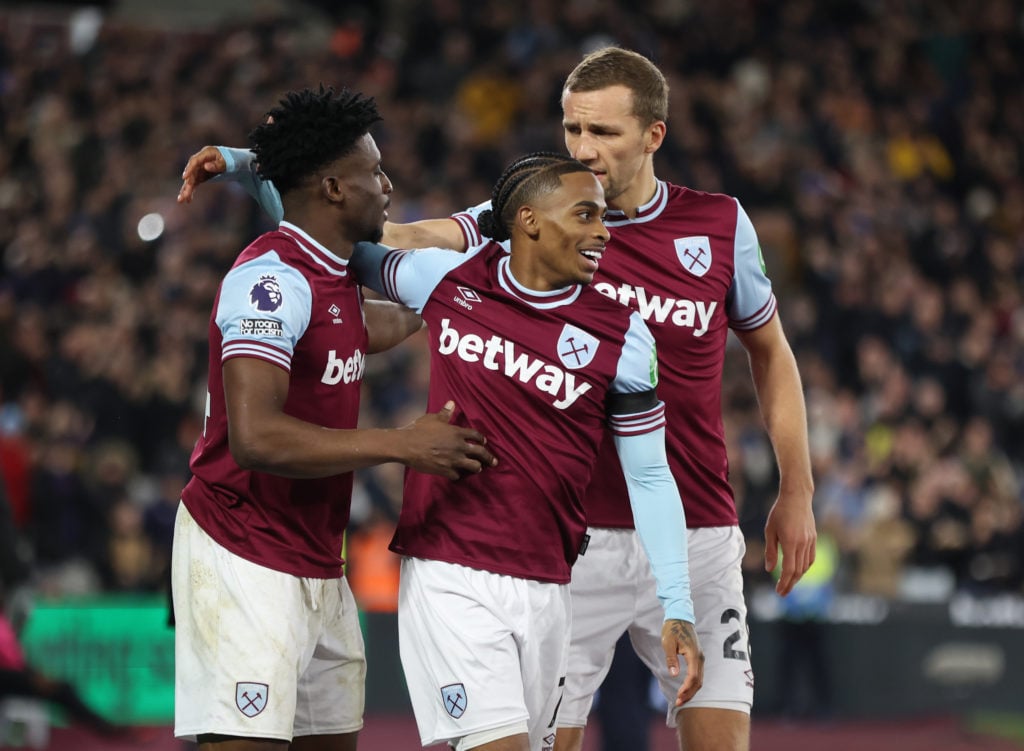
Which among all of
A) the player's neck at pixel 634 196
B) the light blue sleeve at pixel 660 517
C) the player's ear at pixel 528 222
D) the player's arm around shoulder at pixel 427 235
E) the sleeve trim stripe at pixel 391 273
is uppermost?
the player's neck at pixel 634 196

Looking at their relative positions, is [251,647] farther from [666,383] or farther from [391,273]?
[666,383]

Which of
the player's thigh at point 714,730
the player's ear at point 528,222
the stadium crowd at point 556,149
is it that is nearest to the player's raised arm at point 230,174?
the player's ear at point 528,222

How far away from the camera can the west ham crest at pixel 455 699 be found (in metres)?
4.16

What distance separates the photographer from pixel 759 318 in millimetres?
5184

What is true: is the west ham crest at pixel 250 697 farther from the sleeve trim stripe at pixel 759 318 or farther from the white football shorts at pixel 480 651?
the sleeve trim stripe at pixel 759 318

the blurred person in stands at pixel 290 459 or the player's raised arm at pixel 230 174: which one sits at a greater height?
the player's raised arm at pixel 230 174

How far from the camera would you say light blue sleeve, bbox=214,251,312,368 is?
13.6 ft

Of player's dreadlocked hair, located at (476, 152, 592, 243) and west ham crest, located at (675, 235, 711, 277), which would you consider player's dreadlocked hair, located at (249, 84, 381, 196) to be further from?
west ham crest, located at (675, 235, 711, 277)

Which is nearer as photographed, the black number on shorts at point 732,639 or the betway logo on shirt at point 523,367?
the betway logo on shirt at point 523,367

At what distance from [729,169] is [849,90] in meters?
2.30

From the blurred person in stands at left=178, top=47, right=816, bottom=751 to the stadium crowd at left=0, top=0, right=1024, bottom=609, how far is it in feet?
20.9

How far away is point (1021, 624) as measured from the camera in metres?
11.8

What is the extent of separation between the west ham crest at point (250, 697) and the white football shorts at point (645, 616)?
1.11 m

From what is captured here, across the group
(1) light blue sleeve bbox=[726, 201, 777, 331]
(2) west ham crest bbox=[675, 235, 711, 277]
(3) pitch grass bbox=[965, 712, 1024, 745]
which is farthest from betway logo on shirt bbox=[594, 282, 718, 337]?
(3) pitch grass bbox=[965, 712, 1024, 745]
